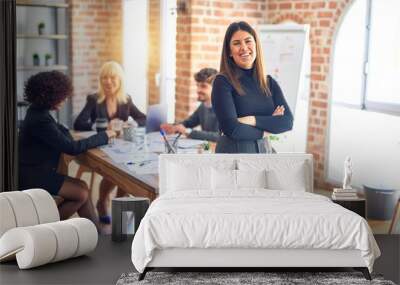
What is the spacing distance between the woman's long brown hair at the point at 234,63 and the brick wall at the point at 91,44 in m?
1.15

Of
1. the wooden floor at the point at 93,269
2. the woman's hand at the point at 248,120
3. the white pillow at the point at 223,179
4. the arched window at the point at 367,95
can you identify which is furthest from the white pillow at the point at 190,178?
the arched window at the point at 367,95

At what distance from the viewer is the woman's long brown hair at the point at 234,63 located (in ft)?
27.2

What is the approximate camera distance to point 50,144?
27.2 feet

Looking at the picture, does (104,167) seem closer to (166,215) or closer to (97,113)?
(97,113)

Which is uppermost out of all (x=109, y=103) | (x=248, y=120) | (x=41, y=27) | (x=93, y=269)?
(x=41, y=27)

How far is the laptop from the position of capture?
27.3 ft

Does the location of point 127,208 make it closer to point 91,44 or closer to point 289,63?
point 91,44

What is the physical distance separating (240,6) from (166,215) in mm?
3217

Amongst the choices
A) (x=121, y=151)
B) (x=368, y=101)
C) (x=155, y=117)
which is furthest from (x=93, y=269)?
(x=368, y=101)

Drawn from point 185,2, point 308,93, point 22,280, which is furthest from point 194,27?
point 22,280

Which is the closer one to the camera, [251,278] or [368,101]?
[251,278]

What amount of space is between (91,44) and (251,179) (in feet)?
7.78

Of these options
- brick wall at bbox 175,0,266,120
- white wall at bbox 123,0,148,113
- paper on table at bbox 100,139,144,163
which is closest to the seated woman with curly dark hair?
paper on table at bbox 100,139,144,163

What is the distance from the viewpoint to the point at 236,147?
8.32m
